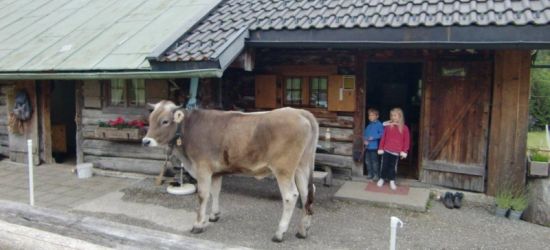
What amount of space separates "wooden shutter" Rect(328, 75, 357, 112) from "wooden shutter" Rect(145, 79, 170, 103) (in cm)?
301

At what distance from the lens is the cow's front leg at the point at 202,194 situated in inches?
200

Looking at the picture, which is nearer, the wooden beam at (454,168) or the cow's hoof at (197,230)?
the cow's hoof at (197,230)

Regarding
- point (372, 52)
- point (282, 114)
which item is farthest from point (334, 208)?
point (372, 52)

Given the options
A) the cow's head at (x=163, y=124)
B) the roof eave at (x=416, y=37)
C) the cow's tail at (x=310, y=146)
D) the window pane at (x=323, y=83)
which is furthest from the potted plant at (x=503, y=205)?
the cow's head at (x=163, y=124)

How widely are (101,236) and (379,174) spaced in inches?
188

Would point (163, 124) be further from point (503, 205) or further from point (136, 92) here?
point (503, 205)

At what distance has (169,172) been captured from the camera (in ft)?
25.7

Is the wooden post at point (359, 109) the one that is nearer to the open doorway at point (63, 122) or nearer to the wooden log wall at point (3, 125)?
the open doorway at point (63, 122)

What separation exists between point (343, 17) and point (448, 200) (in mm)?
3152

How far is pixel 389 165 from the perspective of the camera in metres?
6.95

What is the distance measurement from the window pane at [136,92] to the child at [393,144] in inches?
178

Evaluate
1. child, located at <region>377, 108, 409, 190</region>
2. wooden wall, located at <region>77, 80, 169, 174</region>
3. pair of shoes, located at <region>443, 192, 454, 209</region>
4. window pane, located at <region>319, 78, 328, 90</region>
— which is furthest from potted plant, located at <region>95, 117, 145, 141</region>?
pair of shoes, located at <region>443, 192, 454, 209</region>

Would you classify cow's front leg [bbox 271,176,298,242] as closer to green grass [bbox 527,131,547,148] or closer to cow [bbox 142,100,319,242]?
Answer: cow [bbox 142,100,319,242]

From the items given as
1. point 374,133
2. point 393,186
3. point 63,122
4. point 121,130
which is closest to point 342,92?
point 374,133
